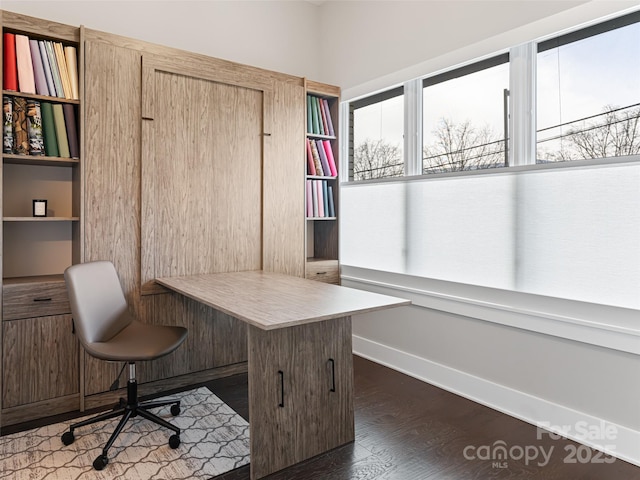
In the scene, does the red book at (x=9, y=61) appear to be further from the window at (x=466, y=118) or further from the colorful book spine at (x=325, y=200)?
the window at (x=466, y=118)

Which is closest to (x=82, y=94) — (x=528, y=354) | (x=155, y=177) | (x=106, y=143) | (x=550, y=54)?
(x=106, y=143)

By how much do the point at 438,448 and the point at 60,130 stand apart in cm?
282

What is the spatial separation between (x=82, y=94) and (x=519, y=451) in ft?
10.4

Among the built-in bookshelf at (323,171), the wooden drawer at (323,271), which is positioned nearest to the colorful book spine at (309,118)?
the built-in bookshelf at (323,171)

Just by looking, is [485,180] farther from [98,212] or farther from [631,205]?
[98,212]

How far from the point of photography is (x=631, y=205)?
2162 mm

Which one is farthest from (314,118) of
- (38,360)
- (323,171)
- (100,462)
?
(100,462)

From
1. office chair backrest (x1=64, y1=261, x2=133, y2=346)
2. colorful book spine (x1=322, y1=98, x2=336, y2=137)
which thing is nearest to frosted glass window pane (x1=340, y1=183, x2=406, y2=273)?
colorful book spine (x1=322, y1=98, x2=336, y2=137)

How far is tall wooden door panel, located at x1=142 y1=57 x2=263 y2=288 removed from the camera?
2867 millimetres

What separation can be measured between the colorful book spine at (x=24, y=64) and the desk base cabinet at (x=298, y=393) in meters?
1.95

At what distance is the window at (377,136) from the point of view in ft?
11.5

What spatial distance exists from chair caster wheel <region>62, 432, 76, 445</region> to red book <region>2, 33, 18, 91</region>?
1.94m

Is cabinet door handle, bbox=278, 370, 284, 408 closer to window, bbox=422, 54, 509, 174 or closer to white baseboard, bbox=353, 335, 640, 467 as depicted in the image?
white baseboard, bbox=353, 335, 640, 467

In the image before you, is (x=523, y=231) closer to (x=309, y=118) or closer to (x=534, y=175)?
(x=534, y=175)
